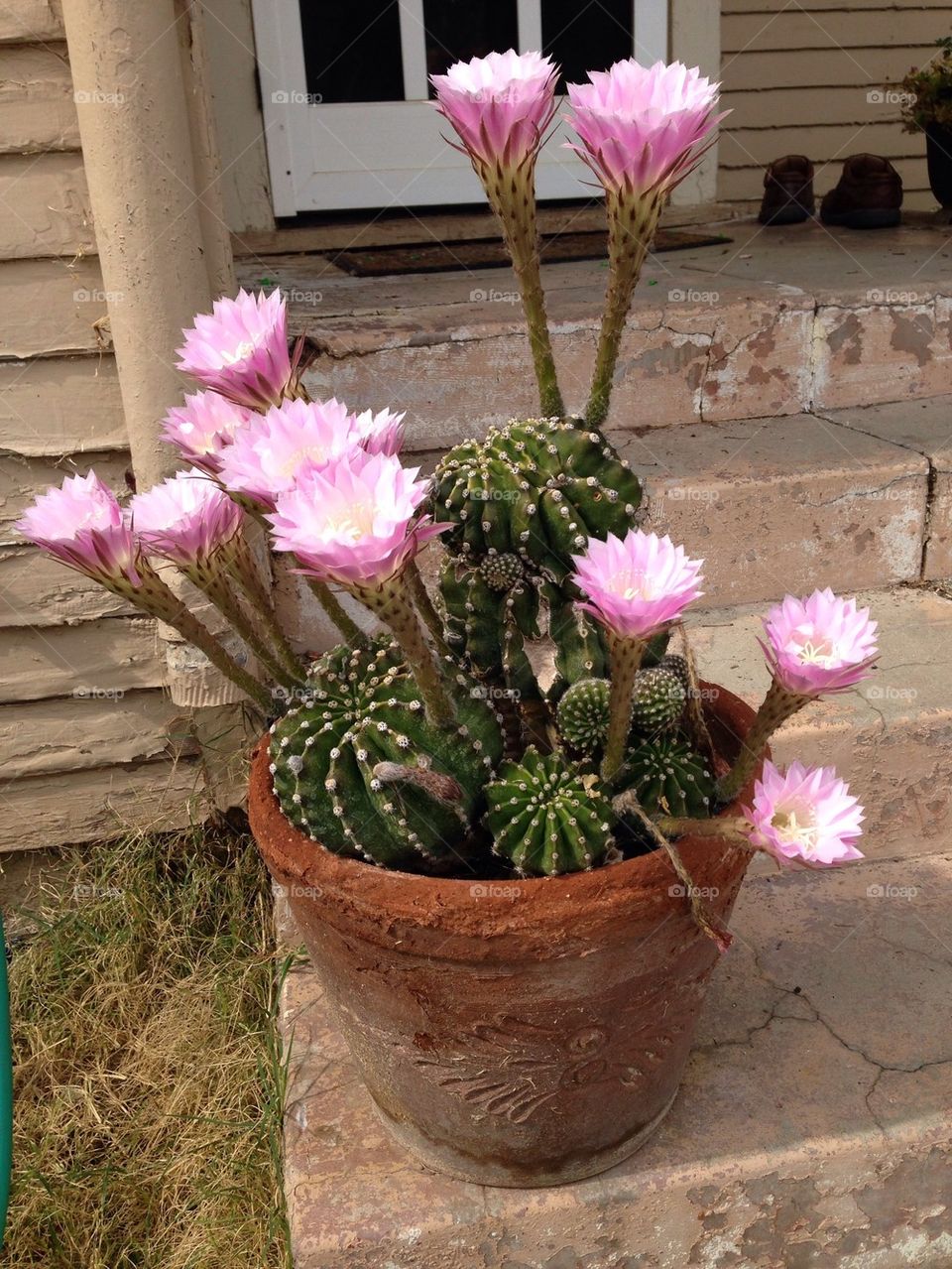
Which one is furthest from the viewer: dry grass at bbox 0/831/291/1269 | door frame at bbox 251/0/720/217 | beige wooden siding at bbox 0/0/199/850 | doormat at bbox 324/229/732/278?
door frame at bbox 251/0/720/217

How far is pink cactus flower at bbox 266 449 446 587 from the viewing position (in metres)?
0.80

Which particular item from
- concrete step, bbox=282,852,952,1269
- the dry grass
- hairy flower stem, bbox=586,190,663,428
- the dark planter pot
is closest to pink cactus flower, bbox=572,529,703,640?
hairy flower stem, bbox=586,190,663,428

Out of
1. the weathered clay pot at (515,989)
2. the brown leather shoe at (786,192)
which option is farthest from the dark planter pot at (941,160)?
the weathered clay pot at (515,989)

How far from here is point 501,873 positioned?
1189mm

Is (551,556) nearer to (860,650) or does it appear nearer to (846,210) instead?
(860,650)

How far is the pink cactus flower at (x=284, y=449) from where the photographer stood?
892mm

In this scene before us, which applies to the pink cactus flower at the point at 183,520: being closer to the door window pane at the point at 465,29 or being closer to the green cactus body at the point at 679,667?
the green cactus body at the point at 679,667

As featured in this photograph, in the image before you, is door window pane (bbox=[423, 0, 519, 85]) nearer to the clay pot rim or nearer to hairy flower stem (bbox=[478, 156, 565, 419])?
hairy flower stem (bbox=[478, 156, 565, 419])

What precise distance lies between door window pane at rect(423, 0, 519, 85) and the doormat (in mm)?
660

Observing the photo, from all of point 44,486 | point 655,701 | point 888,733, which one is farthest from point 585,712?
point 44,486

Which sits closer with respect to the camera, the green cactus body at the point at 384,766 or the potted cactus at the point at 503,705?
the potted cactus at the point at 503,705

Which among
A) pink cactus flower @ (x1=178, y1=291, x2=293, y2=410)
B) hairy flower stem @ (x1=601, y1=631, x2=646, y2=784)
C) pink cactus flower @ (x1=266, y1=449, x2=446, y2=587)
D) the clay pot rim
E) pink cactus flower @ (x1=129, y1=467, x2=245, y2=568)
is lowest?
the clay pot rim

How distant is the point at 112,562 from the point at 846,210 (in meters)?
3.55

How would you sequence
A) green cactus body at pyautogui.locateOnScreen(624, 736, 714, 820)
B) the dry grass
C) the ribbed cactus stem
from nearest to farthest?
the ribbed cactus stem
green cactus body at pyautogui.locateOnScreen(624, 736, 714, 820)
the dry grass
